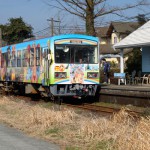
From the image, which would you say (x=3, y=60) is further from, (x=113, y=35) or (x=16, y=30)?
(x=16, y=30)

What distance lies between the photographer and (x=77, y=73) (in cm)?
1900

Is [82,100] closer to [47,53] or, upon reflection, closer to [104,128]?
[47,53]

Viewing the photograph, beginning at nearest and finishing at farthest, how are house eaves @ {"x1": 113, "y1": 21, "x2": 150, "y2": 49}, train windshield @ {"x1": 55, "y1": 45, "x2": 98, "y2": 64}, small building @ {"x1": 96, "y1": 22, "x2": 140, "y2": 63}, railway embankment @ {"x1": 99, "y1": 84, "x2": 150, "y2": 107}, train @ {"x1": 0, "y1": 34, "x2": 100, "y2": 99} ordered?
railway embankment @ {"x1": 99, "y1": 84, "x2": 150, "y2": 107}, train @ {"x1": 0, "y1": 34, "x2": 100, "y2": 99}, train windshield @ {"x1": 55, "y1": 45, "x2": 98, "y2": 64}, house eaves @ {"x1": 113, "y1": 21, "x2": 150, "y2": 49}, small building @ {"x1": 96, "y1": 22, "x2": 140, "y2": 63}

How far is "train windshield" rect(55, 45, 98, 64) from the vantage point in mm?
18688

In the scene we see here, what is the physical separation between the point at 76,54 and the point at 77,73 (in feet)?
2.89

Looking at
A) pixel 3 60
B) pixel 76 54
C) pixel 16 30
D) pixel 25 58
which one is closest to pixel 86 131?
pixel 76 54

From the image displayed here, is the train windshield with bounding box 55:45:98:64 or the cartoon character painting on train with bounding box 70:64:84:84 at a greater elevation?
the train windshield with bounding box 55:45:98:64

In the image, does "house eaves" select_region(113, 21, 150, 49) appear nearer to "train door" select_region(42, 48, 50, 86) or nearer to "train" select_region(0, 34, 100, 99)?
"train" select_region(0, 34, 100, 99)

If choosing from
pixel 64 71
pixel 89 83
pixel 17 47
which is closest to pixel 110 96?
pixel 89 83

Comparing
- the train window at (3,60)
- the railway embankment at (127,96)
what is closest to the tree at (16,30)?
the train window at (3,60)

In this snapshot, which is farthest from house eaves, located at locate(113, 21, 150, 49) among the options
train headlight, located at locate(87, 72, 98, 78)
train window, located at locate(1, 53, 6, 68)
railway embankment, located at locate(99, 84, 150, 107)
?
train window, located at locate(1, 53, 6, 68)

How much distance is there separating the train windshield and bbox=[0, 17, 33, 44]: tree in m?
54.7

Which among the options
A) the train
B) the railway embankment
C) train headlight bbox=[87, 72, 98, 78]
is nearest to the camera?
the railway embankment

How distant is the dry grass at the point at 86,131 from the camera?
772 cm
